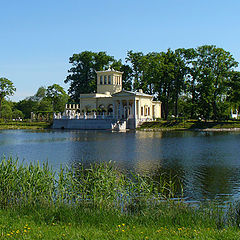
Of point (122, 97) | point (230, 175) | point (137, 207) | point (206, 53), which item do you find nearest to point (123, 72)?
point (122, 97)

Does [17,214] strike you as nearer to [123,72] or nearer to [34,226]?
[34,226]

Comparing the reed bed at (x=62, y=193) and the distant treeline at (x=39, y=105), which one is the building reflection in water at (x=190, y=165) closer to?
the reed bed at (x=62, y=193)

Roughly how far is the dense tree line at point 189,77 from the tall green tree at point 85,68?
291 millimetres

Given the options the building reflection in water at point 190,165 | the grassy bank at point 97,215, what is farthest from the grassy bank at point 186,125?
the grassy bank at point 97,215

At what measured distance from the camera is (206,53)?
79875 millimetres

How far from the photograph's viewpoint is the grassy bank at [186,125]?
73.0m

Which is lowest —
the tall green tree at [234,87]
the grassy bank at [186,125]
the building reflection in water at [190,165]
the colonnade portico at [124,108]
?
the building reflection in water at [190,165]

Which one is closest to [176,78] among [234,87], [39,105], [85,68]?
[234,87]

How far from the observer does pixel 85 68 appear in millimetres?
102188

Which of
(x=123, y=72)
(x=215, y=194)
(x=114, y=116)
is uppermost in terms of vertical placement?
(x=123, y=72)

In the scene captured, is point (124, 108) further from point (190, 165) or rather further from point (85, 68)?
point (190, 165)

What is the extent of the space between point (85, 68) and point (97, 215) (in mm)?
92366

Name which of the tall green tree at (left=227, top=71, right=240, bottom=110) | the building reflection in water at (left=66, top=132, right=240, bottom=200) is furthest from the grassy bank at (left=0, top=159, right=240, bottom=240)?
the tall green tree at (left=227, top=71, right=240, bottom=110)

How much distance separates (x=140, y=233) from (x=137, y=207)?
11.3ft
